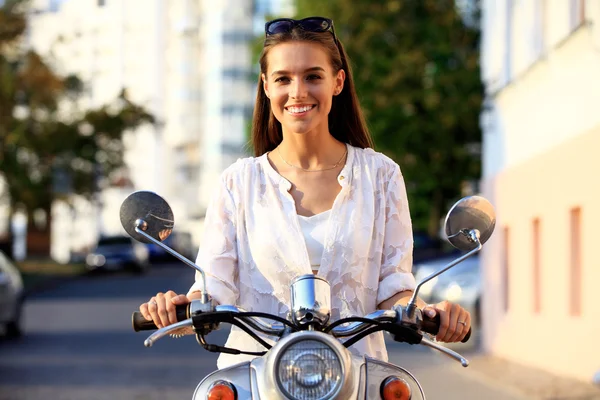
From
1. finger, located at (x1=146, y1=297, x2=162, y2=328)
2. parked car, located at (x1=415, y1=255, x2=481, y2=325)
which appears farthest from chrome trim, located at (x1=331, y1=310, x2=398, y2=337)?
parked car, located at (x1=415, y1=255, x2=481, y2=325)

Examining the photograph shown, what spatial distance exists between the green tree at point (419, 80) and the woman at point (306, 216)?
33703 mm

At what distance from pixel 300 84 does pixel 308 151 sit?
31 centimetres

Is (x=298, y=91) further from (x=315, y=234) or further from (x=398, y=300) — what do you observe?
(x=398, y=300)

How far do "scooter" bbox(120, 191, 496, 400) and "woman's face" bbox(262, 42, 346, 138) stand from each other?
56 cm

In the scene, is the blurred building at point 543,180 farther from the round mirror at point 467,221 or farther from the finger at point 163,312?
the finger at point 163,312

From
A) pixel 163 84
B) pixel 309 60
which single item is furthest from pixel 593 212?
pixel 163 84

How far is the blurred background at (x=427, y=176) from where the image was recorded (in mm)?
16172

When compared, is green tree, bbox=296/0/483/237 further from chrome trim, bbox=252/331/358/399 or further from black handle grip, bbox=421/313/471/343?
chrome trim, bbox=252/331/358/399

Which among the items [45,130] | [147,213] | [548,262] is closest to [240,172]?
[147,213]

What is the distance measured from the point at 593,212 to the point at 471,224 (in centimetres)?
1177

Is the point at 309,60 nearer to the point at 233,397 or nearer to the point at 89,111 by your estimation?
the point at 233,397

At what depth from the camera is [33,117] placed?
152 feet

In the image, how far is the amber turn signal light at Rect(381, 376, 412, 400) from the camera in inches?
146

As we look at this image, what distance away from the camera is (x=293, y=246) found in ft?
14.0
